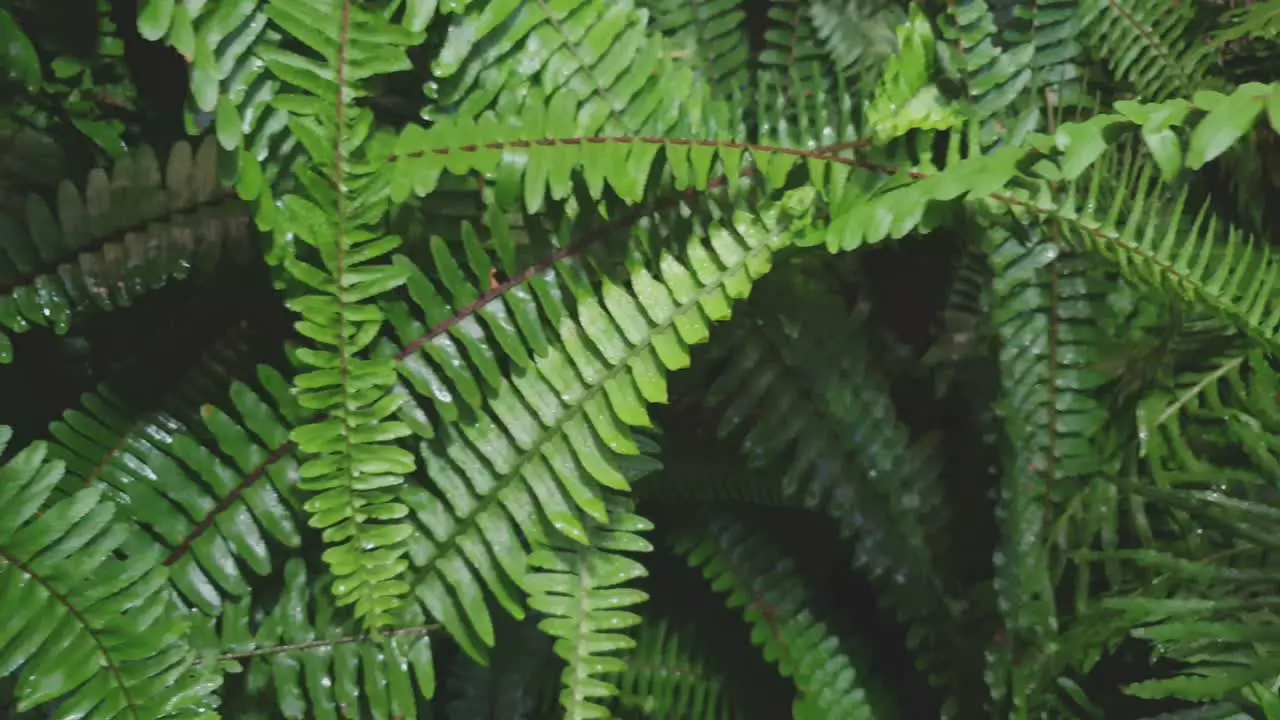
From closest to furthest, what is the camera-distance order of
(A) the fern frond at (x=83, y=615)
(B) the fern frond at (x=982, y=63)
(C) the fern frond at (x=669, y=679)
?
(A) the fern frond at (x=83, y=615) → (B) the fern frond at (x=982, y=63) → (C) the fern frond at (x=669, y=679)

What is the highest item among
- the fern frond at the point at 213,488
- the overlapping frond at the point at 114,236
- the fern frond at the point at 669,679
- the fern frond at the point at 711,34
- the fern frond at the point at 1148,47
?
the fern frond at the point at 711,34

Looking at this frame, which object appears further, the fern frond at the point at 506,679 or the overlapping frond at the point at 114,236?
the fern frond at the point at 506,679

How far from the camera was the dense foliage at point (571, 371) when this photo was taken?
97 cm

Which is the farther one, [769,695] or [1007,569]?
[769,695]

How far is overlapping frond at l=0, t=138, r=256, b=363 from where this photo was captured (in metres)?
1.01

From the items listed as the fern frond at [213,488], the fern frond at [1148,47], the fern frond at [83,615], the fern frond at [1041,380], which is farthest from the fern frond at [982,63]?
the fern frond at [83,615]

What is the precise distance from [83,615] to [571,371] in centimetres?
53

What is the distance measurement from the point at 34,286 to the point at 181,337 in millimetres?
220

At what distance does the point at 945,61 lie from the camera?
1277 millimetres

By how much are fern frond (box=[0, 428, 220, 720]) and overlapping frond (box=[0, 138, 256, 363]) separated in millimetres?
183

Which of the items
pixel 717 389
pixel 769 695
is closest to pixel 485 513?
pixel 717 389

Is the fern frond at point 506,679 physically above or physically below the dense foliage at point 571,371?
below

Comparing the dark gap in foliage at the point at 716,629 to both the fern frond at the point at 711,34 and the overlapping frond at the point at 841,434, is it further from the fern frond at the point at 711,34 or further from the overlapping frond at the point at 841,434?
the fern frond at the point at 711,34

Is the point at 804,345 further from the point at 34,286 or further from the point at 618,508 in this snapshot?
the point at 34,286
